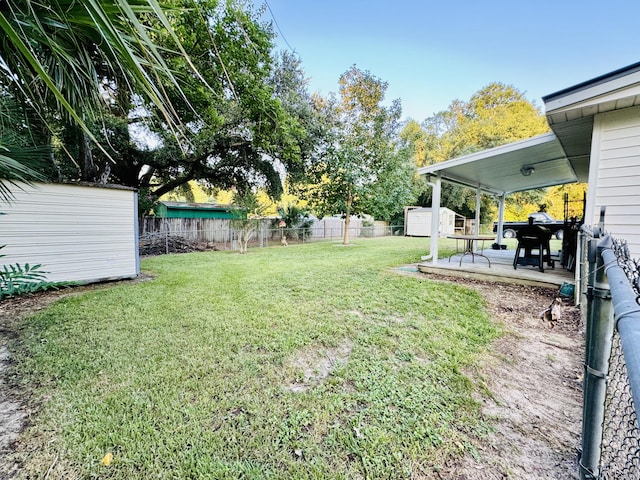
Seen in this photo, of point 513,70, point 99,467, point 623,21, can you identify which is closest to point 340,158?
point 623,21

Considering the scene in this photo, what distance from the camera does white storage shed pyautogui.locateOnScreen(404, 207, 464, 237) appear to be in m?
19.6

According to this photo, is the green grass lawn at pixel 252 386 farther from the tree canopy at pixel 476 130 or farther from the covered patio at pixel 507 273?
the tree canopy at pixel 476 130

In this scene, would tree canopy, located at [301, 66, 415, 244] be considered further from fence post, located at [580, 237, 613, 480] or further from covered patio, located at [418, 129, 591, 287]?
fence post, located at [580, 237, 613, 480]

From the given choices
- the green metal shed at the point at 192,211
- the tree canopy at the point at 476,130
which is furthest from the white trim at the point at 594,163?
the tree canopy at the point at 476,130

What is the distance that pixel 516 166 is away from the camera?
6.30 metres

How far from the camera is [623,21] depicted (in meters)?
8.90

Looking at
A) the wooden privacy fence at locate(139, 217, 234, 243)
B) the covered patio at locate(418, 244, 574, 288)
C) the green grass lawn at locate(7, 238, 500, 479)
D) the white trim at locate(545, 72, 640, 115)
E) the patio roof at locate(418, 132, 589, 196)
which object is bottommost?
the green grass lawn at locate(7, 238, 500, 479)

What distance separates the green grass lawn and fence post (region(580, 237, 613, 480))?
58 cm

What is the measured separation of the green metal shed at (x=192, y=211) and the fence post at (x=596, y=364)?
410 inches

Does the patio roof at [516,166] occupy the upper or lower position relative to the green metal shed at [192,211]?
upper

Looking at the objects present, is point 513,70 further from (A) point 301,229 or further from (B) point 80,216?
(B) point 80,216

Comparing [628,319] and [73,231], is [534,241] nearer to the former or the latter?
[628,319]

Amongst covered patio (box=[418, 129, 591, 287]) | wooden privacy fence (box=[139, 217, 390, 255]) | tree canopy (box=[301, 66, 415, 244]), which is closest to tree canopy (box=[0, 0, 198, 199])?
covered patio (box=[418, 129, 591, 287])

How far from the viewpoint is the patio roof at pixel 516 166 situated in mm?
4926
